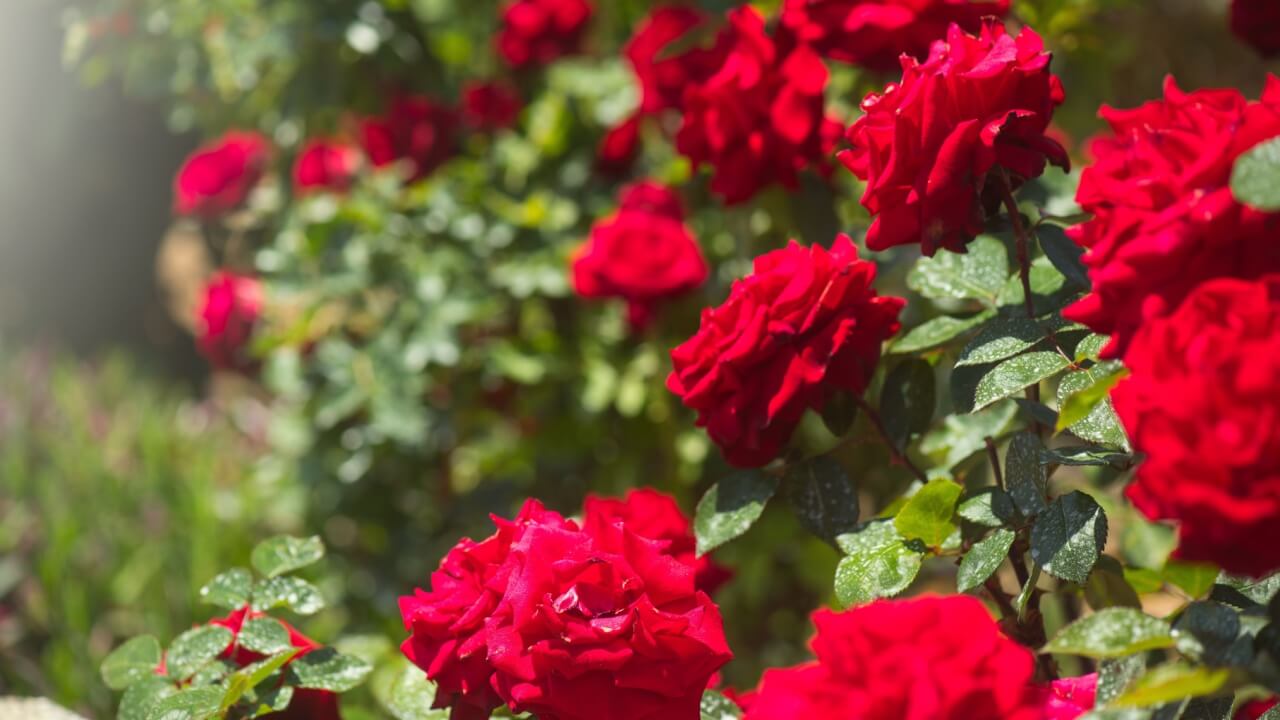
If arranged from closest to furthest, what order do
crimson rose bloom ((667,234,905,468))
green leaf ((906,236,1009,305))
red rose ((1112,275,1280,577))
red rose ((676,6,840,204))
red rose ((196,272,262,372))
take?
red rose ((1112,275,1280,577)), crimson rose bloom ((667,234,905,468)), green leaf ((906,236,1009,305)), red rose ((676,6,840,204)), red rose ((196,272,262,372))

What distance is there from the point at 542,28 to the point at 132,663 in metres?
1.51

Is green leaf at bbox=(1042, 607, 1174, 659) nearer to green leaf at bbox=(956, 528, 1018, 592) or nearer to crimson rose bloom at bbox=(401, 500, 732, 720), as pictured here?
green leaf at bbox=(956, 528, 1018, 592)

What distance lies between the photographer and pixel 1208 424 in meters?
0.61

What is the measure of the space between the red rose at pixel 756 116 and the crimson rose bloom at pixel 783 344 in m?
0.32

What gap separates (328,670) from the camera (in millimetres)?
965

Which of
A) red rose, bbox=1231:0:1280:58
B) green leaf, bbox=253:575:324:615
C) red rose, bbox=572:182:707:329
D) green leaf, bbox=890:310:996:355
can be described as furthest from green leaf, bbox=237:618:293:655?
red rose, bbox=1231:0:1280:58

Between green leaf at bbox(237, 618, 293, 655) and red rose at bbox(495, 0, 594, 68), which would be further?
red rose at bbox(495, 0, 594, 68)

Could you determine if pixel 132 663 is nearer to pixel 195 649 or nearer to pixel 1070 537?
pixel 195 649

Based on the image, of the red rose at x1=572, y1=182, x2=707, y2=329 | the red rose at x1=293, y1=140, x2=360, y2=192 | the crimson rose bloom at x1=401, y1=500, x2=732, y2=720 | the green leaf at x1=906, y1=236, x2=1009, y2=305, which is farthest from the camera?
the red rose at x1=293, y1=140, x2=360, y2=192

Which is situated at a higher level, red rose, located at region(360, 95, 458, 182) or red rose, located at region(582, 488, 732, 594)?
red rose, located at region(582, 488, 732, 594)

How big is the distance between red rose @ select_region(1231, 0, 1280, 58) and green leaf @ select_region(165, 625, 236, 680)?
1.21 meters

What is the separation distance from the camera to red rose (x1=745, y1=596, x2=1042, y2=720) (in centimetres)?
64

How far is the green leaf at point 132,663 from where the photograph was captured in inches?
40.1

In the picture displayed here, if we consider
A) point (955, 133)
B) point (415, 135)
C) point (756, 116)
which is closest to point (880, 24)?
point (756, 116)
